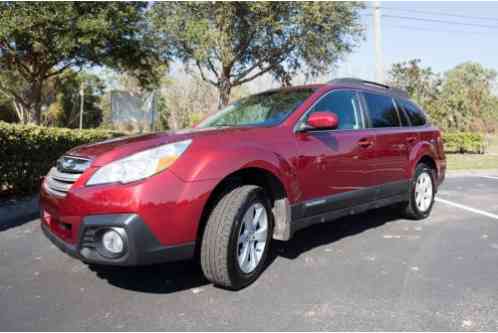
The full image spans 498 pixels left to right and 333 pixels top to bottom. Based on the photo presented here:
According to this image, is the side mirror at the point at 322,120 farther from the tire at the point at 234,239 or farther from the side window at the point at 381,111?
the side window at the point at 381,111

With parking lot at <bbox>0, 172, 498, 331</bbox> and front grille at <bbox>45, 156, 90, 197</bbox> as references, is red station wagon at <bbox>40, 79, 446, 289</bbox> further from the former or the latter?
parking lot at <bbox>0, 172, 498, 331</bbox>

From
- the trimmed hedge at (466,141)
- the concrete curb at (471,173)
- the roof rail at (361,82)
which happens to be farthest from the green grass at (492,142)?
the roof rail at (361,82)

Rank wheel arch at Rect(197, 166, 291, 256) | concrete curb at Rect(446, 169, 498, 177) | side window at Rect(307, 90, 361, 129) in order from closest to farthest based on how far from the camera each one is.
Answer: wheel arch at Rect(197, 166, 291, 256), side window at Rect(307, 90, 361, 129), concrete curb at Rect(446, 169, 498, 177)

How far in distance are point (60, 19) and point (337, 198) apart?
11.1 m

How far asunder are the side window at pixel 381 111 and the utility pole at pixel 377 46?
8.05 metres

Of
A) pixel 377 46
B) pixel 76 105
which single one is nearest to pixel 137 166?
pixel 377 46

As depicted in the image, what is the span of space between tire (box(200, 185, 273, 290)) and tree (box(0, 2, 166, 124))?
10.9m

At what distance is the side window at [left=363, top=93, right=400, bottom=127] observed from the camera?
4246 mm

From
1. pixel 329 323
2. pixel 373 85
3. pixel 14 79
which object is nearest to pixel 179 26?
pixel 373 85

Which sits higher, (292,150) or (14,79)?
(14,79)

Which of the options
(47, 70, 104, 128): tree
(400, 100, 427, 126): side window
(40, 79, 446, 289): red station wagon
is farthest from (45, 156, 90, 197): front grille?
(47, 70, 104, 128): tree

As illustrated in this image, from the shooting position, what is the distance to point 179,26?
13.6m

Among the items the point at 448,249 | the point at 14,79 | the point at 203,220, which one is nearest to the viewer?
the point at 203,220

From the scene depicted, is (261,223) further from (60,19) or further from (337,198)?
(60,19)
